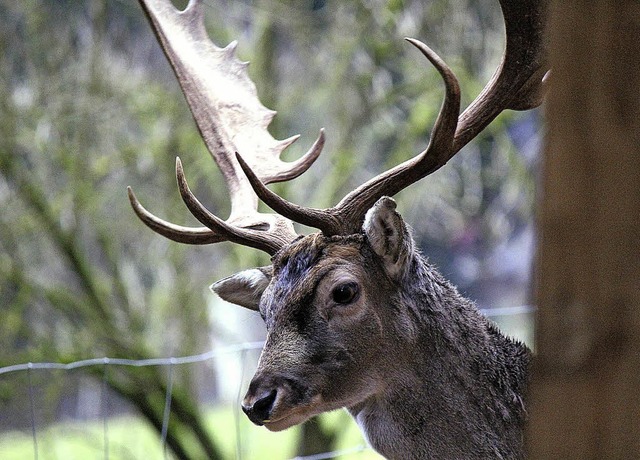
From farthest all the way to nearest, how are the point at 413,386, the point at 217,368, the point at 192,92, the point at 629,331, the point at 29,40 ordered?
the point at 217,368, the point at 29,40, the point at 192,92, the point at 413,386, the point at 629,331

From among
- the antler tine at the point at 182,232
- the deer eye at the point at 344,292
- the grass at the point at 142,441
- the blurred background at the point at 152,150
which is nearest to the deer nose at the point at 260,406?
the deer eye at the point at 344,292

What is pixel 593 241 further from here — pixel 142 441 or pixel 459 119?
pixel 142 441

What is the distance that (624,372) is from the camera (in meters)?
1.30

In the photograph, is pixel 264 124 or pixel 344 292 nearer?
pixel 344 292

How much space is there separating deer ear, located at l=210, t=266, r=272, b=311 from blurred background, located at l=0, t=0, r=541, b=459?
3.71 meters

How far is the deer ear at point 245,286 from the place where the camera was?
3152 millimetres

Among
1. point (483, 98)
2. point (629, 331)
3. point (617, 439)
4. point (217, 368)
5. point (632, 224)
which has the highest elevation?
point (632, 224)

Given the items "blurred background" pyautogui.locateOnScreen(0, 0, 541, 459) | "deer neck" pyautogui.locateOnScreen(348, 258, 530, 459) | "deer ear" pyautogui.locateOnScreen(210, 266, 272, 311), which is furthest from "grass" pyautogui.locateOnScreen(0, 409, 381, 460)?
"deer neck" pyautogui.locateOnScreen(348, 258, 530, 459)

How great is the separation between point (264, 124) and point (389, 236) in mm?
1319

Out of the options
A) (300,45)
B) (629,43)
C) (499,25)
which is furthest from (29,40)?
(629,43)

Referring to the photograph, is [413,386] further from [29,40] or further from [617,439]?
[29,40]

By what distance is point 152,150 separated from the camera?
24.4ft

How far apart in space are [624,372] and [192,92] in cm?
298

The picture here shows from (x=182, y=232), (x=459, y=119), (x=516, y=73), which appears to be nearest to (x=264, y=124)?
(x=182, y=232)
